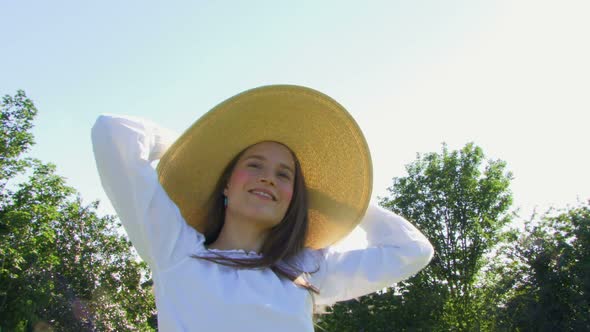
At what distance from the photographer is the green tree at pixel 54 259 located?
67.7 feet

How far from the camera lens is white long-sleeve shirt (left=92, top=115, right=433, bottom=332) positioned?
2029 mm

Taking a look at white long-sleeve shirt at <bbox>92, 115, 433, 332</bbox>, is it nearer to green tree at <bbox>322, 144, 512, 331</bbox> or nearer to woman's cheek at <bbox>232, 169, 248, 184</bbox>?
woman's cheek at <bbox>232, 169, 248, 184</bbox>

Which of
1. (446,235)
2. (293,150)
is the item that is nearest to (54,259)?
(446,235)

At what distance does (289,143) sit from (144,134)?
0.83 meters

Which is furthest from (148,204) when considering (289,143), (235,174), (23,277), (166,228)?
(23,277)

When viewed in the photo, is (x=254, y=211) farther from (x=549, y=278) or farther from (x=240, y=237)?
(x=549, y=278)

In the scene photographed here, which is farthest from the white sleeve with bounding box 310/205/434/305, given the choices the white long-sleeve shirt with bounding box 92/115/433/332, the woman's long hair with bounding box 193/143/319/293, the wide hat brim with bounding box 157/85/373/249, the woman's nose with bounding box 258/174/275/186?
the woman's nose with bounding box 258/174/275/186

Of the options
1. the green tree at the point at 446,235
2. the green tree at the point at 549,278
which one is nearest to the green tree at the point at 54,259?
the green tree at the point at 446,235

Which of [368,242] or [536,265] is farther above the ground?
[536,265]

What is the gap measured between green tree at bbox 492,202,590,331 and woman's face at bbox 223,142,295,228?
18069 mm

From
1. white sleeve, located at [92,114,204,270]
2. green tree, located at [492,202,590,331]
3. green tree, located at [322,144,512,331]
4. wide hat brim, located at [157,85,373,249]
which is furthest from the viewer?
green tree, located at [322,144,512,331]

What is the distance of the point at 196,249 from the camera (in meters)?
2.23

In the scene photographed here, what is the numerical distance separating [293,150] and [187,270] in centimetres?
103

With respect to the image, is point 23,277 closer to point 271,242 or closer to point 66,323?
point 66,323
